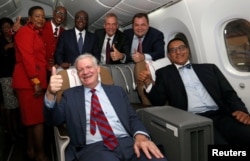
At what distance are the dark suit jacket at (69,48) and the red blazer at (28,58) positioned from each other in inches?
16.4

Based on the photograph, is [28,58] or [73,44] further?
[73,44]

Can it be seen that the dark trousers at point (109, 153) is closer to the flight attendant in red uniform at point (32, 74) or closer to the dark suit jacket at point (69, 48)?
the flight attendant in red uniform at point (32, 74)

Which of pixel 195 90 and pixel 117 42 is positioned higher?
pixel 117 42

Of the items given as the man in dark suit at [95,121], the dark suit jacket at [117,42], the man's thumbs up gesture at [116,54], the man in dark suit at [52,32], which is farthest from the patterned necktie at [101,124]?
the man in dark suit at [52,32]

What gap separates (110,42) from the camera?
398 cm

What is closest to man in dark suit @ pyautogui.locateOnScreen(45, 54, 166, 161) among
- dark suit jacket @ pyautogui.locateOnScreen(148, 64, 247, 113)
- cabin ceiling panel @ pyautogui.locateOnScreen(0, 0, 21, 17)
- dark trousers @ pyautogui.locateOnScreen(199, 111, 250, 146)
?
dark suit jacket @ pyautogui.locateOnScreen(148, 64, 247, 113)

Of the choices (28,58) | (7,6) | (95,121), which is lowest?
(95,121)

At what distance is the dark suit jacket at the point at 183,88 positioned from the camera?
115 inches

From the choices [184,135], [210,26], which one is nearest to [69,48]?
[210,26]

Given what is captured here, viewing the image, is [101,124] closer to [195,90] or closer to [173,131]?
[173,131]

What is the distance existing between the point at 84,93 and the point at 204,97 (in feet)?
4.43

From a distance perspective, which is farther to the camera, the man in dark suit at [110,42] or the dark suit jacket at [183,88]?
the man in dark suit at [110,42]

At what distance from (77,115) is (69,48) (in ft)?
5.51

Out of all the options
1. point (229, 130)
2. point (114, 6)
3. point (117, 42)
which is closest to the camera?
point (229, 130)
